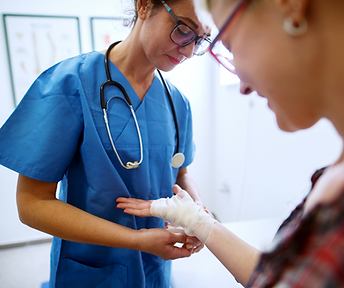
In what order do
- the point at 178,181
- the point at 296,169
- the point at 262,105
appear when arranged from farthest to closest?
the point at 262,105, the point at 296,169, the point at 178,181

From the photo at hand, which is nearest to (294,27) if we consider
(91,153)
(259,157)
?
(91,153)

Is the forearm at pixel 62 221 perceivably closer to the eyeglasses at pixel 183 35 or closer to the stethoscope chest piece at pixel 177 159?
the stethoscope chest piece at pixel 177 159

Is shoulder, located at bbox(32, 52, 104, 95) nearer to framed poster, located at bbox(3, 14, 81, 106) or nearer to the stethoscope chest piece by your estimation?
the stethoscope chest piece

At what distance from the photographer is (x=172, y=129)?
3.21 ft

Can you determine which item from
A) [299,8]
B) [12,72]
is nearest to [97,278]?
[299,8]

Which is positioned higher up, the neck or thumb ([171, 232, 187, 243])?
the neck

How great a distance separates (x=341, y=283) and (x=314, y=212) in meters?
0.07

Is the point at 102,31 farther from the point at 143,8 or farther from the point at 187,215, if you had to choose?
the point at 187,215

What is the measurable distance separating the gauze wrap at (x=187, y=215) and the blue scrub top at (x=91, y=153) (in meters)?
0.10

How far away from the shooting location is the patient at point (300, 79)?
0.83 ft

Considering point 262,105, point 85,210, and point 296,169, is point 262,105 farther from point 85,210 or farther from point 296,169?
point 85,210

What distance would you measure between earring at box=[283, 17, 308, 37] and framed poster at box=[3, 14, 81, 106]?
94.0 inches

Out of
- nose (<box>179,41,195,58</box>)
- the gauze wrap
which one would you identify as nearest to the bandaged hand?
the gauze wrap

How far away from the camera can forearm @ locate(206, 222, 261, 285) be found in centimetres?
68
